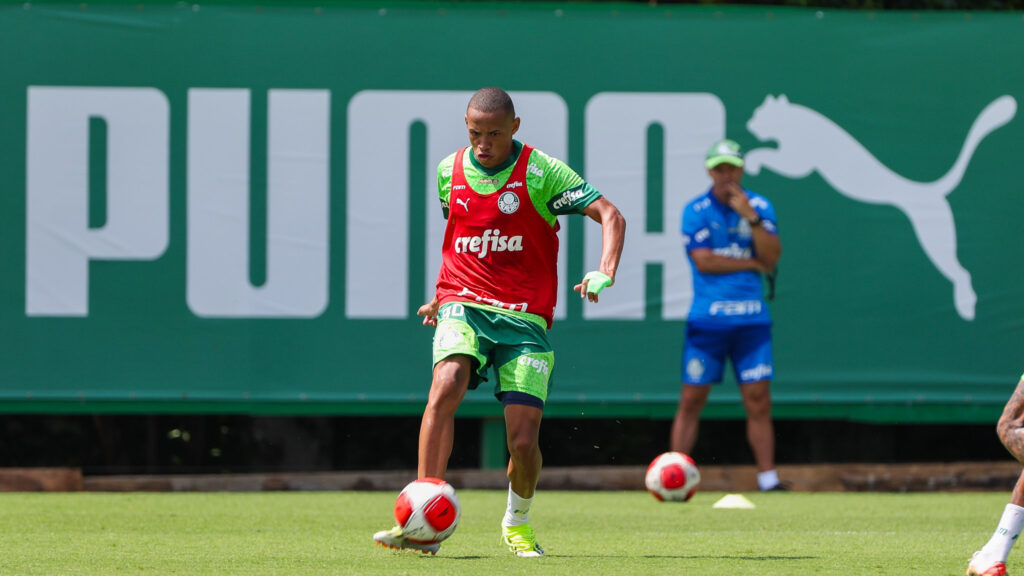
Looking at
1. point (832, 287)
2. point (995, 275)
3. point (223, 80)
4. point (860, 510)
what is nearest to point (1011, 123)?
point (995, 275)

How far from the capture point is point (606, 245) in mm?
6105

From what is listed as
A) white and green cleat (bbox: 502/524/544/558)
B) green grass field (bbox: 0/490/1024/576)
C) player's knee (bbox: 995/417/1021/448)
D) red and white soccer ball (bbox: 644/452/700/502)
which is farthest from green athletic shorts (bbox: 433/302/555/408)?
red and white soccer ball (bbox: 644/452/700/502)

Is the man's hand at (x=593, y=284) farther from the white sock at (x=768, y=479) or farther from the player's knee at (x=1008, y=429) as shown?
the white sock at (x=768, y=479)

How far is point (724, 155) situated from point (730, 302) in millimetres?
950

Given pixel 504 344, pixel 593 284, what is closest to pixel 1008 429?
pixel 593 284

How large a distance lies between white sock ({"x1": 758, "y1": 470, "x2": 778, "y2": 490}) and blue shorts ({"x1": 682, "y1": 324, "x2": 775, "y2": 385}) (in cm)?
62

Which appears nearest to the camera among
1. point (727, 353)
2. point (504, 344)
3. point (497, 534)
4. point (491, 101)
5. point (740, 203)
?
point (491, 101)

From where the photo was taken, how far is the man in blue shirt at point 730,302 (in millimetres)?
9695

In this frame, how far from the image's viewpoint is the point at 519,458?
6156 millimetres

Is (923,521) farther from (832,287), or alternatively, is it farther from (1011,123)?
(1011,123)

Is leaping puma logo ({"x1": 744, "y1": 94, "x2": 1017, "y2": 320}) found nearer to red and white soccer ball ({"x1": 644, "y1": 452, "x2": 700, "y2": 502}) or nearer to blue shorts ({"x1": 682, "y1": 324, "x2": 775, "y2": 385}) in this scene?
blue shorts ({"x1": 682, "y1": 324, "x2": 775, "y2": 385})

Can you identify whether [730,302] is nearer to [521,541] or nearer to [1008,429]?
[521,541]

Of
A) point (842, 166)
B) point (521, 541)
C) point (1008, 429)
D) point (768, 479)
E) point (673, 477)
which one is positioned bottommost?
point (768, 479)

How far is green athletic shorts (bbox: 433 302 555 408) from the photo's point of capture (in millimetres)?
6129
